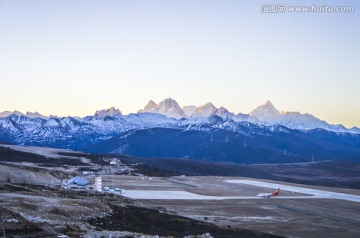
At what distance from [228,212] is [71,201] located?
27.0 m

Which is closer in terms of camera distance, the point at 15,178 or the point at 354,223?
the point at 354,223

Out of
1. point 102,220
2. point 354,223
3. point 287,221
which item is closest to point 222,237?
point 102,220

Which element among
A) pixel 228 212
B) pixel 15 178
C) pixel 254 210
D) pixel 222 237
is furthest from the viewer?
pixel 15 178

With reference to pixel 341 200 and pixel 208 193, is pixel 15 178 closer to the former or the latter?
pixel 208 193

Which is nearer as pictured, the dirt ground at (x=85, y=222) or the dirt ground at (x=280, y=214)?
the dirt ground at (x=85, y=222)

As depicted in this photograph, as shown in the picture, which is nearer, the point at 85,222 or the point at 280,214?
the point at 85,222

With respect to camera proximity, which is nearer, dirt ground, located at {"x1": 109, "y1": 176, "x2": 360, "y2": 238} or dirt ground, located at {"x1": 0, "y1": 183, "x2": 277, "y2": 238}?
dirt ground, located at {"x1": 0, "y1": 183, "x2": 277, "y2": 238}

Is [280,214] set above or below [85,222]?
below

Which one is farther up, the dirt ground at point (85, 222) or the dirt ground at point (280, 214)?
the dirt ground at point (85, 222)

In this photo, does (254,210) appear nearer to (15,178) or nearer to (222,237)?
(222,237)

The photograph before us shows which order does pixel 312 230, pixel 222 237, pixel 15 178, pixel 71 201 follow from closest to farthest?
pixel 222 237 < pixel 71 201 < pixel 312 230 < pixel 15 178

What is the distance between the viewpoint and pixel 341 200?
9800 centimetres

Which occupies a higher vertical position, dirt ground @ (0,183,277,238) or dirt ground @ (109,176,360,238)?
dirt ground @ (0,183,277,238)

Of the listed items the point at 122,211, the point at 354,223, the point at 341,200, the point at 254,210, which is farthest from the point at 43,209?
the point at 341,200
